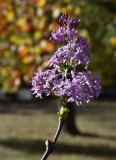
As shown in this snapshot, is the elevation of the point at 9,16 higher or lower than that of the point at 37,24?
higher

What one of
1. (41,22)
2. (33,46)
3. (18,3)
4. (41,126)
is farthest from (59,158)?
(41,126)

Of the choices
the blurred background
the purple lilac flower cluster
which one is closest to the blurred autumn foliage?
the blurred background

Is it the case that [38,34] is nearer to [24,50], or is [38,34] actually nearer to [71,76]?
[24,50]

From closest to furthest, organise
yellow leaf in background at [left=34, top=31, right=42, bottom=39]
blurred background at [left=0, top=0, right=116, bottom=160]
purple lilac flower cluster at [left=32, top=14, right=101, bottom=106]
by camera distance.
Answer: purple lilac flower cluster at [left=32, top=14, right=101, bottom=106] → blurred background at [left=0, top=0, right=116, bottom=160] → yellow leaf in background at [left=34, top=31, right=42, bottom=39]

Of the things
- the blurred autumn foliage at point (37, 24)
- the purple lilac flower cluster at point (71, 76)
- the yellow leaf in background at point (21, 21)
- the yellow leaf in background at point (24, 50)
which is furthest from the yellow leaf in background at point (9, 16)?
the purple lilac flower cluster at point (71, 76)

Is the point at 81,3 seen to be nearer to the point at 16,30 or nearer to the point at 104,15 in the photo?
the point at 104,15

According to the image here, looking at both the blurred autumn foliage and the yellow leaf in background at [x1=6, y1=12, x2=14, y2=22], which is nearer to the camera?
the blurred autumn foliage

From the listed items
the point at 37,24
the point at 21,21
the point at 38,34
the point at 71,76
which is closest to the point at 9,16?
the point at 21,21

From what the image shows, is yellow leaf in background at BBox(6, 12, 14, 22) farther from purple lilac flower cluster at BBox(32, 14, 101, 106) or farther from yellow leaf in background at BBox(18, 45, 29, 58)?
purple lilac flower cluster at BBox(32, 14, 101, 106)

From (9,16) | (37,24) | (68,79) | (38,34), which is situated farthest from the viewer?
(9,16)
